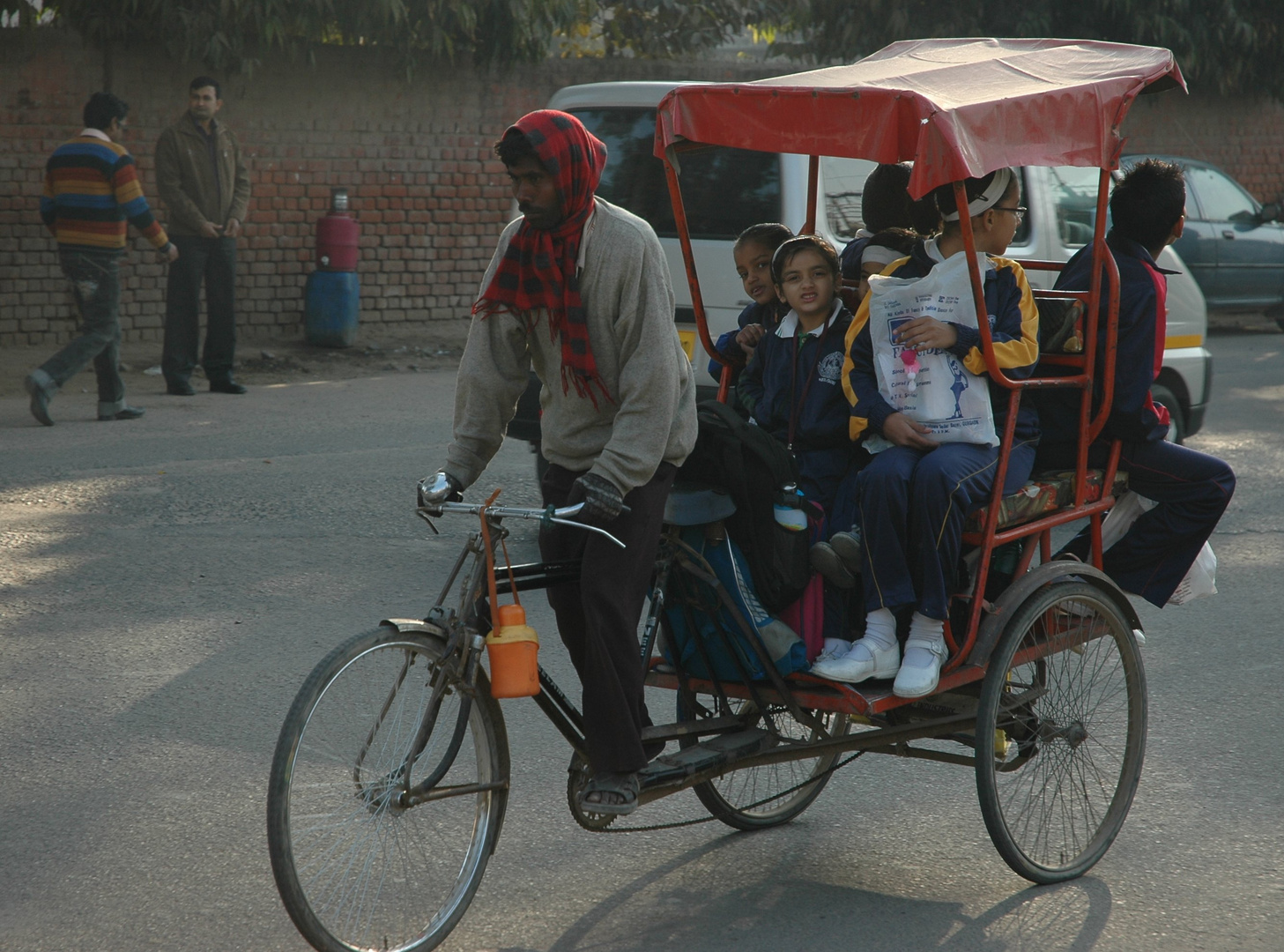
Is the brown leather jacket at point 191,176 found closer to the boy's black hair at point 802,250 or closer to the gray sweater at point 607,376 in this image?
the boy's black hair at point 802,250

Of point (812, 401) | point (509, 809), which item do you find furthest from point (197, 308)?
point (812, 401)

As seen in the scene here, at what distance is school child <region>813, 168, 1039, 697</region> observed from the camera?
3.30 meters

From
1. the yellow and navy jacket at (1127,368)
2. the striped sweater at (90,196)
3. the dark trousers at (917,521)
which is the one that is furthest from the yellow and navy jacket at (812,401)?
the striped sweater at (90,196)

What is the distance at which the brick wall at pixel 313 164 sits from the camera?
12.0 m

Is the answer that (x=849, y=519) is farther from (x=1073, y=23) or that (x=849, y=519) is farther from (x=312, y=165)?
(x=1073, y=23)

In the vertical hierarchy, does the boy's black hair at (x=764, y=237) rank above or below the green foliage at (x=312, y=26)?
below

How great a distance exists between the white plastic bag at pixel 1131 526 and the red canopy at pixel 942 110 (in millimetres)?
984

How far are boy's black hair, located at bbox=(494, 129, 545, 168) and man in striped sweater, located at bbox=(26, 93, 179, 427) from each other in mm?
7073

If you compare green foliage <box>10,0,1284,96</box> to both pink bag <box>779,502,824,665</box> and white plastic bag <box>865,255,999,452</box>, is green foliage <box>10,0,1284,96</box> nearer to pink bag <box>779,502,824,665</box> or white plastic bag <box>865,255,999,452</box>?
white plastic bag <box>865,255,999,452</box>

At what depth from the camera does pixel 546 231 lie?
3.03m

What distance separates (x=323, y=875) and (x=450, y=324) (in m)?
12.0

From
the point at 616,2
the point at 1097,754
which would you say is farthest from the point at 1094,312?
the point at 616,2

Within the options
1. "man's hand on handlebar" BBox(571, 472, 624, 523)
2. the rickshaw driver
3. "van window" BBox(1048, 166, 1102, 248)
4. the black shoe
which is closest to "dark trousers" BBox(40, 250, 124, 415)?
the black shoe

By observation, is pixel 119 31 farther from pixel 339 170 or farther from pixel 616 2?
pixel 616 2
